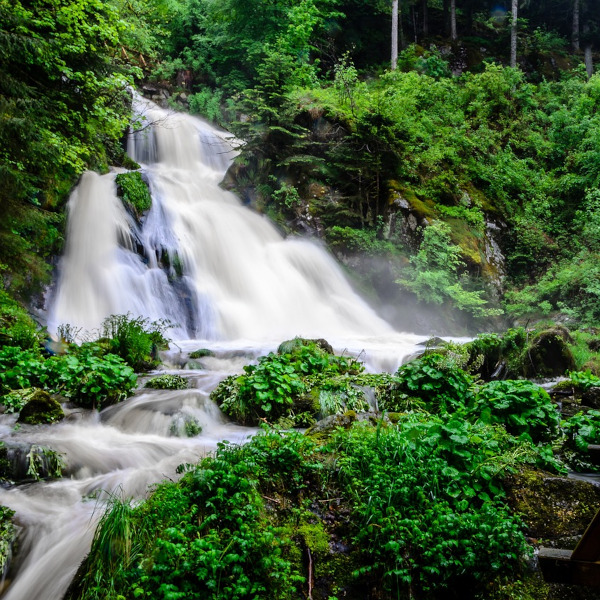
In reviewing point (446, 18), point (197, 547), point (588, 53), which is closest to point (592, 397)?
point (197, 547)

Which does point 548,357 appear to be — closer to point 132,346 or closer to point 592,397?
point 592,397

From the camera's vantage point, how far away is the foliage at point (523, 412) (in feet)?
14.0

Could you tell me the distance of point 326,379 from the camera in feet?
20.6

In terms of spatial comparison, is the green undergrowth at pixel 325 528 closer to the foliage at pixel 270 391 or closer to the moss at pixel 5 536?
the moss at pixel 5 536

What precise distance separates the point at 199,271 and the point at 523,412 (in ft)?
33.9

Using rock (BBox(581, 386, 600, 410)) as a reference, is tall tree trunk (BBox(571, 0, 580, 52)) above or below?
above

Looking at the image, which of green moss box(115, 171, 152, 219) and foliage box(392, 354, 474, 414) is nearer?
foliage box(392, 354, 474, 414)

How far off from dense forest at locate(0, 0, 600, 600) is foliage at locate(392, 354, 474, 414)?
38 mm

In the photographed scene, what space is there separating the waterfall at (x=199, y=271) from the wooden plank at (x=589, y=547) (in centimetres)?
950

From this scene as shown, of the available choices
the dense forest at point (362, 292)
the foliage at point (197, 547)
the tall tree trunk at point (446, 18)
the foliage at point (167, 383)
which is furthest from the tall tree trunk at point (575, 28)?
the foliage at point (197, 547)

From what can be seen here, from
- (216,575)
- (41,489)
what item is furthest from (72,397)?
(216,575)

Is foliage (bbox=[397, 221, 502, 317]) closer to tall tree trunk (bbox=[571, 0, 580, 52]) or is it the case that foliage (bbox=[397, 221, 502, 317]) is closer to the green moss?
the green moss

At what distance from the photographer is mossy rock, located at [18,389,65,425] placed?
5.31 meters

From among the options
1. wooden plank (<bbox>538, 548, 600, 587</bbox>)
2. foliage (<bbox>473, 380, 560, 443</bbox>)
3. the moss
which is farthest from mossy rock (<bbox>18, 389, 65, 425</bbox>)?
wooden plank (<bbox>538, 548, 600, 587</bbox>)
